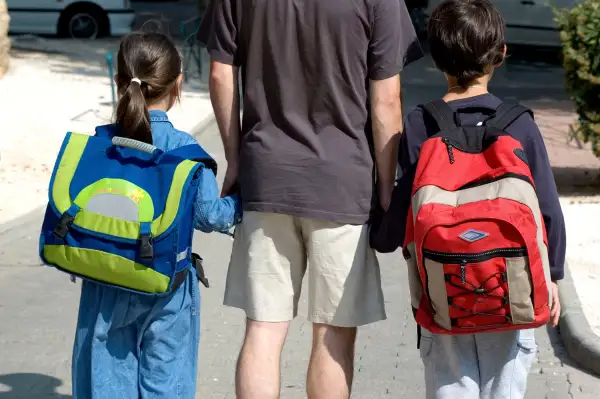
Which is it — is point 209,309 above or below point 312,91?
below

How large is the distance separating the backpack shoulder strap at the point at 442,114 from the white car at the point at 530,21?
15986mm

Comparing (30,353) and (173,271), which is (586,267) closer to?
(30,353)

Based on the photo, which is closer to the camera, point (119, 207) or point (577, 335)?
point (119, 207)

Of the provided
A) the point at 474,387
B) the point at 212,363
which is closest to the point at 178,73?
the point at 474,387

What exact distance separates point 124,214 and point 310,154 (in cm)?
64

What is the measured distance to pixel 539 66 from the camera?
18312 millimetres

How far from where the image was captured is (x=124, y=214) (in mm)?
3449

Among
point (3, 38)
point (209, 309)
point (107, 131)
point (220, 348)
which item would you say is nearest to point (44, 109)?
point (3, 38)

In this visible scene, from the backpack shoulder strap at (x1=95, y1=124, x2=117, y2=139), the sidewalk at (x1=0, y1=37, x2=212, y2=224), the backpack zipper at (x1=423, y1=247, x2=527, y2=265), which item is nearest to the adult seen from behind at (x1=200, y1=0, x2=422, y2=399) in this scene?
the backpack shoulder strap at (x1=95, y1=124, x2=117, y2=139)

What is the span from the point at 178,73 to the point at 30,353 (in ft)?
7.82

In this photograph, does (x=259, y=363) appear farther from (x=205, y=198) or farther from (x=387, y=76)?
(x=387, y=76)

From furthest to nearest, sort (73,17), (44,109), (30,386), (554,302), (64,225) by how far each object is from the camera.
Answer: (73,17), (44,109), (30,386), (64,225), (554,302)

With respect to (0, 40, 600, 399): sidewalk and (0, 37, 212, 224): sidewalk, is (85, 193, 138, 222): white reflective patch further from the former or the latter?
(0, 37, 212, 224): sidewalk

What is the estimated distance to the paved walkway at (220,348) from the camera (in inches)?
198
